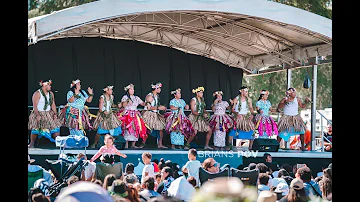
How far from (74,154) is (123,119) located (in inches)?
58.4

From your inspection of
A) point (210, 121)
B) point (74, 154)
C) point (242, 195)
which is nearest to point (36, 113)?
point (74, 154)

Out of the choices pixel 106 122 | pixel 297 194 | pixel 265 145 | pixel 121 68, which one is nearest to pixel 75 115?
pixel 106 122

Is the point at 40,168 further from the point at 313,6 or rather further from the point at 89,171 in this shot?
the point at 313,6

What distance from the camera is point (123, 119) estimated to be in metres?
11.1

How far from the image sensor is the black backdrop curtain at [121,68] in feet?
40.4

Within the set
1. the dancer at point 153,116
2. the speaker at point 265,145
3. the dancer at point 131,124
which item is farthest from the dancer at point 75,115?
the speaker at point 265,145

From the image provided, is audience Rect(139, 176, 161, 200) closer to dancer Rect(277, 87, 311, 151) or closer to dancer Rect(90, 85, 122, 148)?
dancer Rect(90, 85, 122, 148)

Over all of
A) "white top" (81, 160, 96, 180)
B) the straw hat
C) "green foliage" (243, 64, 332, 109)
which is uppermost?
"green foliage" (243, 64, 332, 109)

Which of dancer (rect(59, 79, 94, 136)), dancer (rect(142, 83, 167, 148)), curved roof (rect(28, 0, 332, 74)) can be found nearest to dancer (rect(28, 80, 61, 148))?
dancer (rect(59, 79, 94, 136))

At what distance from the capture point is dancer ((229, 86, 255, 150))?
1169 centimetres

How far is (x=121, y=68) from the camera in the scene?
13039mm

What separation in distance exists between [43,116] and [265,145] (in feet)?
12.9

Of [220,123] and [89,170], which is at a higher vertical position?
[220,123]
